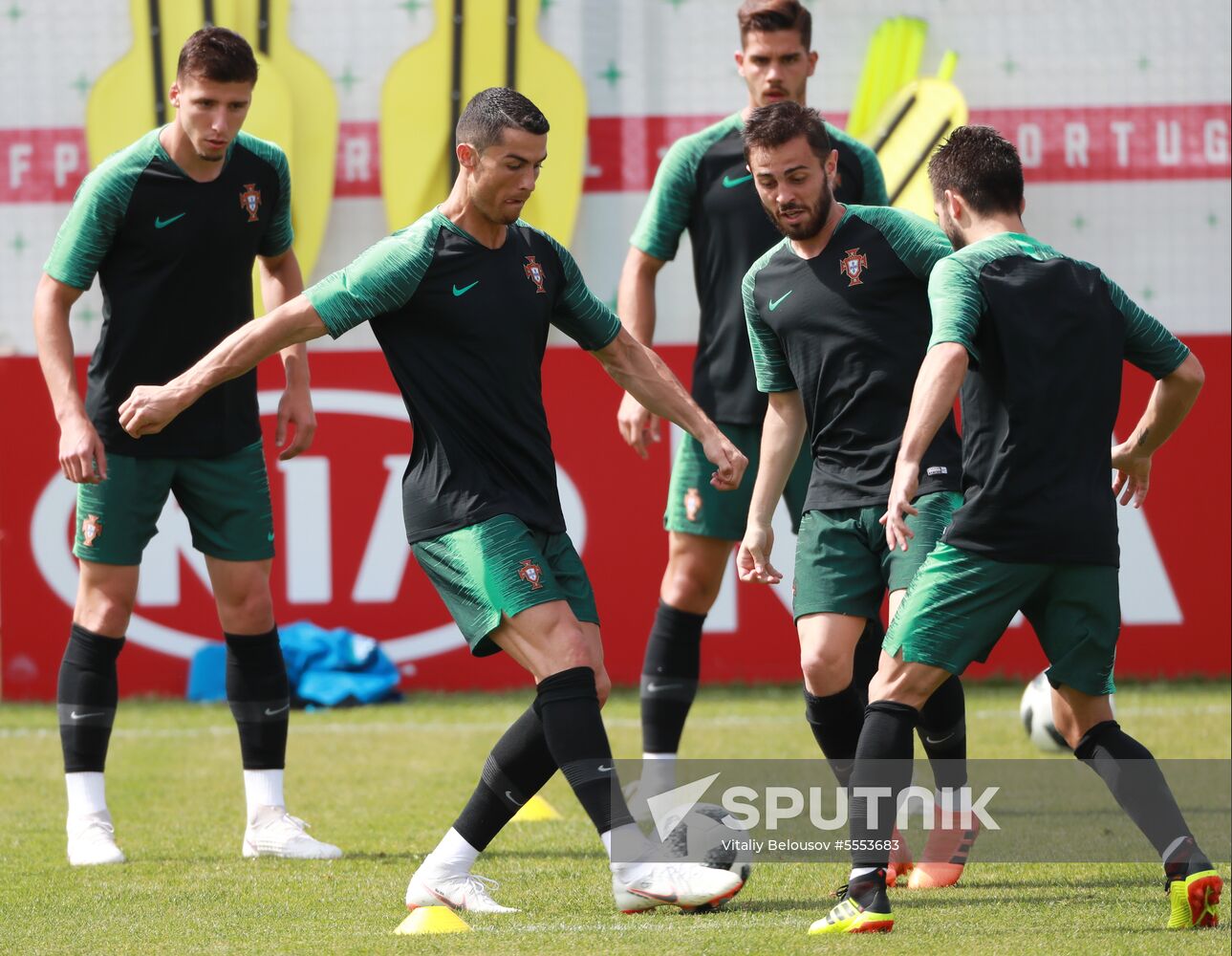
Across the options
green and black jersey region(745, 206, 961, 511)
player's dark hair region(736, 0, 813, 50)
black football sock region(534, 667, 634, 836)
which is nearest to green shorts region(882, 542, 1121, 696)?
green and black jersey region(745, 206, 961, 511)

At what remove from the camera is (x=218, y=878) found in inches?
195

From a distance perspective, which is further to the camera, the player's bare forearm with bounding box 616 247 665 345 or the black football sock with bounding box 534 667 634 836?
the player's bare forearm with bounding box 616 247 665 345

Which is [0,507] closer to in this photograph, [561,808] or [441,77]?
[441,77]

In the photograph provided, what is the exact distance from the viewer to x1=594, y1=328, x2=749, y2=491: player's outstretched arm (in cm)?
461

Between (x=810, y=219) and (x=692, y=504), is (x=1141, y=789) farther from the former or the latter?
(x=692, y=504)

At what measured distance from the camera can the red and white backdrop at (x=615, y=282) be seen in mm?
9398

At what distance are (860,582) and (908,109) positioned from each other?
5348 millimetres

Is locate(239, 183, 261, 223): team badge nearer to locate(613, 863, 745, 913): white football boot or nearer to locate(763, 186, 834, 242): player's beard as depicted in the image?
locate(763, 186, 834, 242): player's beard

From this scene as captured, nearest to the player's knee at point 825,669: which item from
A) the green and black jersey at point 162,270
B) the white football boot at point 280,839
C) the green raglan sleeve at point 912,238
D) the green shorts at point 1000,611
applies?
the green shorts at point 1000,611

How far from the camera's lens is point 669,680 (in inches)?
229

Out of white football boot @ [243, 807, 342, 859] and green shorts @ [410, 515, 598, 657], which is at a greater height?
green shorts @ [410, 515, 598, 657]

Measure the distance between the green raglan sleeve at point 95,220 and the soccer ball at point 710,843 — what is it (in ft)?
7.71

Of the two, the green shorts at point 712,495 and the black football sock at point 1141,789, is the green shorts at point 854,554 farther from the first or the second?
the green shorts at point 712,495

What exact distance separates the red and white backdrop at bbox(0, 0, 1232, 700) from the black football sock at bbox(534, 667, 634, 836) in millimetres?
5235
